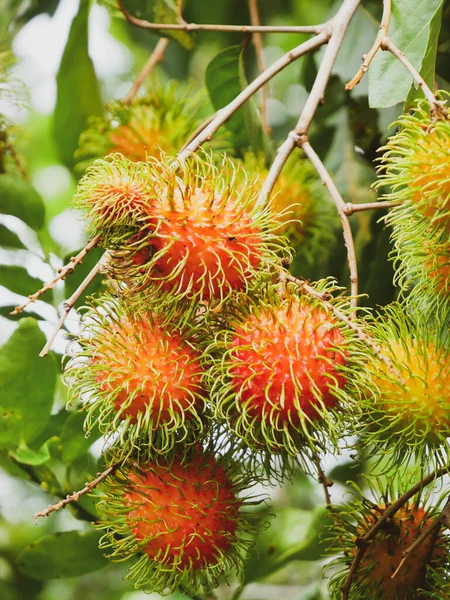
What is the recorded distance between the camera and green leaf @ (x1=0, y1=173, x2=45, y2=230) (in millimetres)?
1486

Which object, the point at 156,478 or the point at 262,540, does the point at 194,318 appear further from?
the point at 262,540

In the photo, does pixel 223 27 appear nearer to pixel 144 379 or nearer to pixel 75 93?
pixel 75 93

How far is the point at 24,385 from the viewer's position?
127 cm

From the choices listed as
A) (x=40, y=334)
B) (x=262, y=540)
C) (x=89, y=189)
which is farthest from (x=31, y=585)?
(x=89, y=189)

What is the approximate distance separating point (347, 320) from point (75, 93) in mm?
928

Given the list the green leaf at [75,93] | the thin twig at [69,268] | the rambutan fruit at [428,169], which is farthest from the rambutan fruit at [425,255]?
the green leaf at [75,93]

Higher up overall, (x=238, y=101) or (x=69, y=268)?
(x=238, y=101)

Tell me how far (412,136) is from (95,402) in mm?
551

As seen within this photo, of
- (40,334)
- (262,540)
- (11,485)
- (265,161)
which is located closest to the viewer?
(40,334)

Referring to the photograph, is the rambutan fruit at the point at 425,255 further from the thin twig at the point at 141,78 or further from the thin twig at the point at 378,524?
the thin twig at the point at 141,78

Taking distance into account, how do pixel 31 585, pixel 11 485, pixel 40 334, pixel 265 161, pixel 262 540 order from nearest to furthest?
pixel 40 334, pixel 262 540, pixel 265 161, pixel 31 585, pixel 11 485

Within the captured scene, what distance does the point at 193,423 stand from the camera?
1.00 metres

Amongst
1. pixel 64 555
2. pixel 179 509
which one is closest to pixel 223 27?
pixel 179 509

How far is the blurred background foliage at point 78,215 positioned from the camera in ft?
4.20
